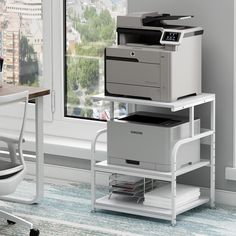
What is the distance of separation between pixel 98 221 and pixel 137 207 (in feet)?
0.78

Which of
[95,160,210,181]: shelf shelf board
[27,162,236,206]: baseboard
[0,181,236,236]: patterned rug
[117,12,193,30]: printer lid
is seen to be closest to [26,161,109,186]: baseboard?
[27,162,236,206]: baseboard

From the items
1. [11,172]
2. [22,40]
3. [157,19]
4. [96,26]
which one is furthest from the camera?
[22,40]

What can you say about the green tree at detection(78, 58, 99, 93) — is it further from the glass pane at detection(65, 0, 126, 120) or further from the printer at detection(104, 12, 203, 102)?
the printer at detection(104, 12, 203, 102)

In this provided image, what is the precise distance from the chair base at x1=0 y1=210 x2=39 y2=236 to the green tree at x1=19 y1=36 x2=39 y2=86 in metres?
1.50

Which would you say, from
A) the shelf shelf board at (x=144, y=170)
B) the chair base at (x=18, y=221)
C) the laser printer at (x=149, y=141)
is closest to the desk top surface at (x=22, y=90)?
the laser printer at (x=149, y=141)

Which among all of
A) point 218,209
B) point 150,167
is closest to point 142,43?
point 150,167

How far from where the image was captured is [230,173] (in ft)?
17.2

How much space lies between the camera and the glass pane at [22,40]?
6.07m

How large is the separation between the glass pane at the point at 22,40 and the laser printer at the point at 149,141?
4.00ft

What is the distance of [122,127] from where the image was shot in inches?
197

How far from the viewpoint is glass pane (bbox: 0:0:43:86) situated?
607 centimetres

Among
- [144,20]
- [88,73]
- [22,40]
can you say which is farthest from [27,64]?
[144,20]

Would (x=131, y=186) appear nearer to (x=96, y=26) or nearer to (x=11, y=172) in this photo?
(x=11, y=172)

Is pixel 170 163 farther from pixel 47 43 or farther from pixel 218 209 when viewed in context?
pixel 47 43
